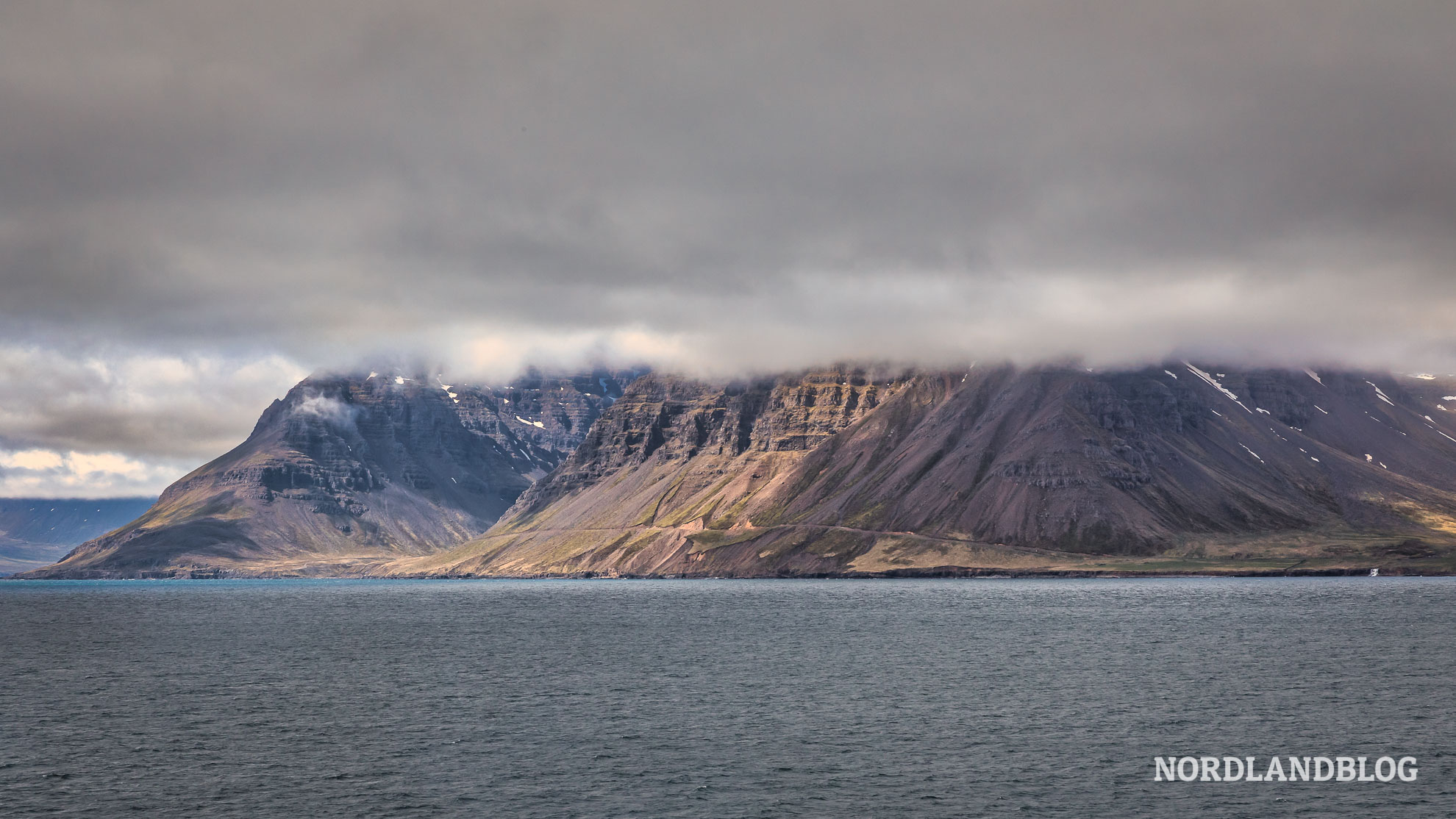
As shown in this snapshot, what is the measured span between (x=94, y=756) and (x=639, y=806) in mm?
42927

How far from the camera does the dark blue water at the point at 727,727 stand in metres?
67.6

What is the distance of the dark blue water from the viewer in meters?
67.6

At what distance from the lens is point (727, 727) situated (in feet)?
299

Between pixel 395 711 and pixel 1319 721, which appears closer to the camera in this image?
pixel 1319 721

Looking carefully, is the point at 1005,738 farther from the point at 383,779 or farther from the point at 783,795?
the point at 383,779

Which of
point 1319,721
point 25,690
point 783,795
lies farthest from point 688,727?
point 25,690

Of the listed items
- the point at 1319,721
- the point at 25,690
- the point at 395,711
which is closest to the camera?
the point at 1319,721

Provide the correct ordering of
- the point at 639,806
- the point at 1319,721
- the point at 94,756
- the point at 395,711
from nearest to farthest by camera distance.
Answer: the point at 639,806, the point at 94,756, the point at 1319,721, the point at 395,711

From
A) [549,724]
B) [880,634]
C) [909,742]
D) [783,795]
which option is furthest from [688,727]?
[880,634]

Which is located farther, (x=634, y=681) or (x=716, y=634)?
(x=716, y=634)

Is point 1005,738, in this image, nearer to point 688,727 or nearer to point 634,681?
point 688,727

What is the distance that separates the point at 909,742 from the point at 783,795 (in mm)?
18399

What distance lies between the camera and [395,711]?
101m

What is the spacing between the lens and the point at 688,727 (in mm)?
90938
